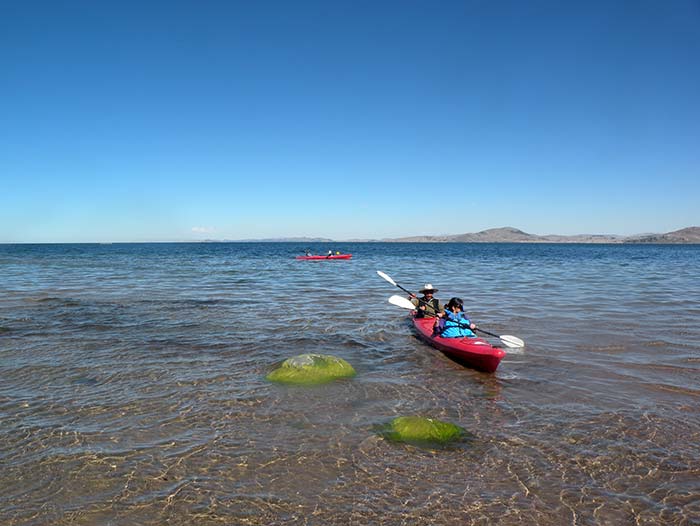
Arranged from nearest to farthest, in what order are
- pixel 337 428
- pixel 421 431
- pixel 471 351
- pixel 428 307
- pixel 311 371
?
pixel 421 431 → pixel 337 428 → pixel 311 371 → pixel 471 351 → pixel 428 307

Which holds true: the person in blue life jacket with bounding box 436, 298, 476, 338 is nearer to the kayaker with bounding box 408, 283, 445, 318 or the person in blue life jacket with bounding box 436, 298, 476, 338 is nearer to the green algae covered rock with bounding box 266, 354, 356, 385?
the kayaker with bounding box 408, 283, 445, 318

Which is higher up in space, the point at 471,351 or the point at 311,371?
the point at 471,351

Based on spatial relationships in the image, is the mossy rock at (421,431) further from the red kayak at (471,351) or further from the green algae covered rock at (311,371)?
the red kayak at (471,351)

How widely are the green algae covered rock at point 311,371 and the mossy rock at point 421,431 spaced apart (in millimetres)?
2559

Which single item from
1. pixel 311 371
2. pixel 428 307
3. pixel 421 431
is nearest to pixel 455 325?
pixel 428 307

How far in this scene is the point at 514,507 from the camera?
5055 mm

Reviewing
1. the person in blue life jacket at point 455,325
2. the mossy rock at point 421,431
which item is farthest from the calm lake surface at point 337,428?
the person in blue life jacket at point 455,325

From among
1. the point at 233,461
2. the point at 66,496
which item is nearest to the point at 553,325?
the point at 233,461

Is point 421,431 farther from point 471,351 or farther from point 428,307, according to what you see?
point 428,307

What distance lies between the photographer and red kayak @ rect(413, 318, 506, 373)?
991 centimetres

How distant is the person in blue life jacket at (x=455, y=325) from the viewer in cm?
1174

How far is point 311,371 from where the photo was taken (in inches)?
371

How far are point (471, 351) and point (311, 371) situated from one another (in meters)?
3.86

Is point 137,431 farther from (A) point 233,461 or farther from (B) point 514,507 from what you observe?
(B) point 514,507
